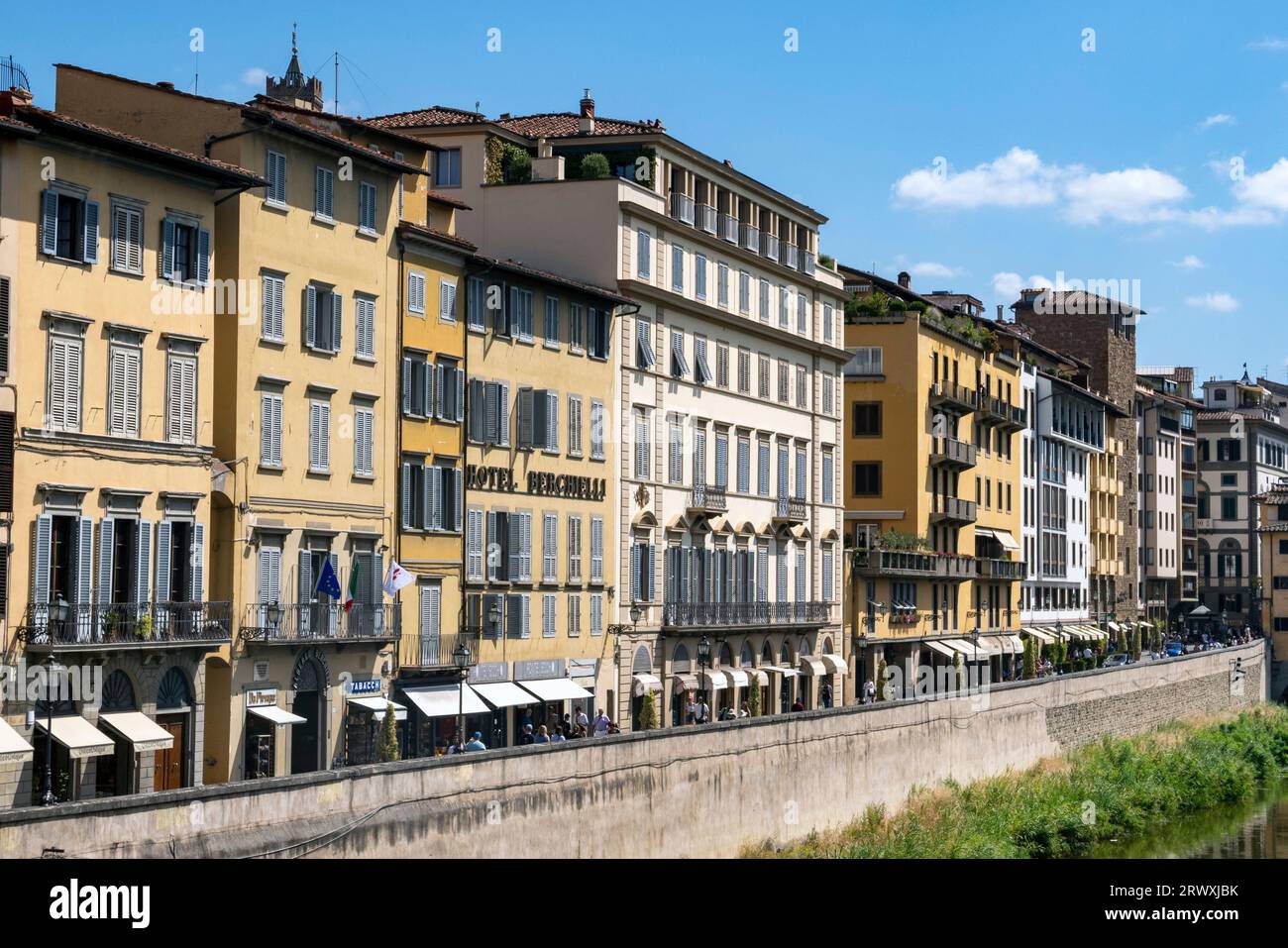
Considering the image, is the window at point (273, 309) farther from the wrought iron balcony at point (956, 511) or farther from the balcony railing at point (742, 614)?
the wrought iron balcony at point (956, 511)

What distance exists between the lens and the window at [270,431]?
42.0 metres

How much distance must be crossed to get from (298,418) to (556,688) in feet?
39.6

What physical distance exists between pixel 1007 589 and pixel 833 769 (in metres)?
48.0

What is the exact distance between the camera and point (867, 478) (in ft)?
261

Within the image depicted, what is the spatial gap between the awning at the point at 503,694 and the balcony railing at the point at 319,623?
12.0 ft

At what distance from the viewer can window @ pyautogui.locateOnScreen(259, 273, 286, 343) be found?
138ft

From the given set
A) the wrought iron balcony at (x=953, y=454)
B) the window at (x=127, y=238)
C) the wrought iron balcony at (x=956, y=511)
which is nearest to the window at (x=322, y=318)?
the window at (x=127, y=238)

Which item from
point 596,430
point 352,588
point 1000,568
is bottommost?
point 352,588

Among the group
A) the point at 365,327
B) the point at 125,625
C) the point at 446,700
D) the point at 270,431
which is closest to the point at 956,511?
the point at 446,700

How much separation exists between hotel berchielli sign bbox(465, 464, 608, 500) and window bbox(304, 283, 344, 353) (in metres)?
6.12

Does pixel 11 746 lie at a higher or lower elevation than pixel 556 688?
higher

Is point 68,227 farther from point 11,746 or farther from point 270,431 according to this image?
point 11,746
